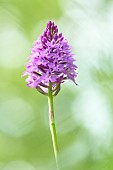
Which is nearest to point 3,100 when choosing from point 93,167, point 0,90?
point 0,90

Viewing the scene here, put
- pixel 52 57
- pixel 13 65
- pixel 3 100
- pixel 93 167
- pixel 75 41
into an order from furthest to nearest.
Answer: pixel 3 100
pixel 13 65
pixel 75 41
pixel 52 57
pixel 93 167

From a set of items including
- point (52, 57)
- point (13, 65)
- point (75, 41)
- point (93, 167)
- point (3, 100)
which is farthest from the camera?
point (3, 100)

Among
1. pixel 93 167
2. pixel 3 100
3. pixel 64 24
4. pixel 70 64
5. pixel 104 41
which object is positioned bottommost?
pixel 93 167

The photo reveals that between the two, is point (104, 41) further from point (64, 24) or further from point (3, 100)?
point (3, 100)

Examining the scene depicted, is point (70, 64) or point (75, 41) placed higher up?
point (75, 41)
